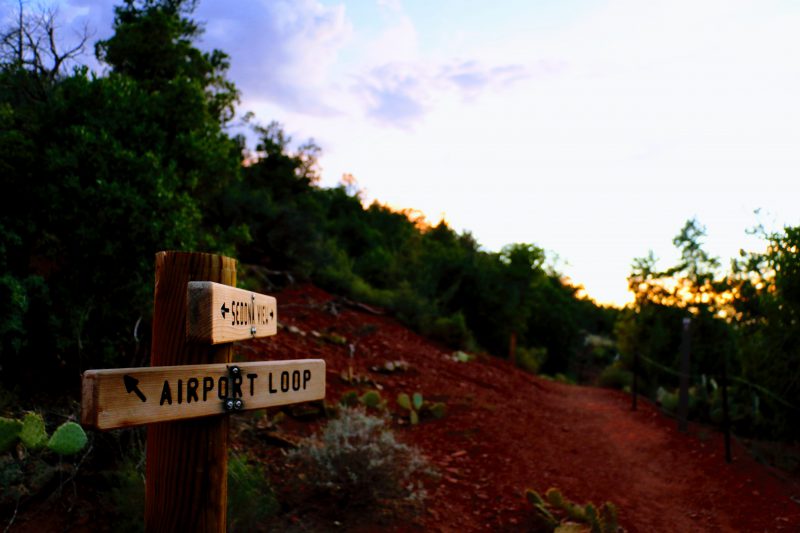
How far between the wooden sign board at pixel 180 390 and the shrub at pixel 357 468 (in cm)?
287

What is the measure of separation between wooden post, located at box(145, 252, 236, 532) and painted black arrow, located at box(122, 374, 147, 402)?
380 mm

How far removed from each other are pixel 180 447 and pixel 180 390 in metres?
0.34

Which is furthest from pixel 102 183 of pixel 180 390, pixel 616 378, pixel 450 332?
pixel 616 378

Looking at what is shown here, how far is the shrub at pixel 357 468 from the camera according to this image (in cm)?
579

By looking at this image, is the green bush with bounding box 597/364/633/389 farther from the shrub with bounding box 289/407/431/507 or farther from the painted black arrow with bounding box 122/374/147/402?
the painted black arrow with bounding box 122/374/147/402

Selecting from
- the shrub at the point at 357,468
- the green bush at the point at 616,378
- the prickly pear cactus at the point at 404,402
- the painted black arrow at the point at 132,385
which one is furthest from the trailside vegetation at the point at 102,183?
the green bush at the point at 616,378

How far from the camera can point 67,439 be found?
135 inches

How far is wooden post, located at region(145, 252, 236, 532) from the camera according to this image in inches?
105

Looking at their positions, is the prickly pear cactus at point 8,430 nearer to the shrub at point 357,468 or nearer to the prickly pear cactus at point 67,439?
the prickly pear cactus at point 67,439

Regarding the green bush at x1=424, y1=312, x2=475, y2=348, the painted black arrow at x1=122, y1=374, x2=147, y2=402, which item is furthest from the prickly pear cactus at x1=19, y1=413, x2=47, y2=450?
the green bush at x1=424, y1=312, x2=475, y2=348

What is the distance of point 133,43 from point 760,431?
469 inches

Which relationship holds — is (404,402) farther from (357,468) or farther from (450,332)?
(450,332)

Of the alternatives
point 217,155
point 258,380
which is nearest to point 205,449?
→ point 258,380

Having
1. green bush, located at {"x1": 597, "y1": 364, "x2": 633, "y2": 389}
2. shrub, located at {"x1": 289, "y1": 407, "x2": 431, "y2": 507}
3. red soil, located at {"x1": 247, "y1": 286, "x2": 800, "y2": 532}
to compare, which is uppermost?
shrub, located at {"x1": 289, "y1": 407, "x2": 431, "y2": 507}
